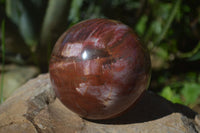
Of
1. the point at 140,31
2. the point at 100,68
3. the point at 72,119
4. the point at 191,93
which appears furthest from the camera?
the point at 140,31

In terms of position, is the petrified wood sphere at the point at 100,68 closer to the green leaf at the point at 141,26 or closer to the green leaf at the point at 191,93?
the green leaf at the point at 191,93

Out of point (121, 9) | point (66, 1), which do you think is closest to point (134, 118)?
point (66, 1)

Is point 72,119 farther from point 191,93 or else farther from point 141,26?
point 141,26

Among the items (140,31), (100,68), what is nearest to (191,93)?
(140,31)

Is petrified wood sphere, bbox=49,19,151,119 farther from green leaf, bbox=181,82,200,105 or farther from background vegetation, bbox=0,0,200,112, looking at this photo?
background vegetation, bbox=0,0,200,112

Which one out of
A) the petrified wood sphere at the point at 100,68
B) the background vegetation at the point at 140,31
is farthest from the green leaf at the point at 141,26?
the petrified wood sphere at the point at 100,68

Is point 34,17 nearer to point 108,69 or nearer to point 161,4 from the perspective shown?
point 161,4

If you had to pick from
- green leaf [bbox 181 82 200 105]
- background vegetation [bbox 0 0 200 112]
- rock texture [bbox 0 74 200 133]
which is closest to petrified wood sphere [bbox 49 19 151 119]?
rock texture [bbox 0 74 200 133]
